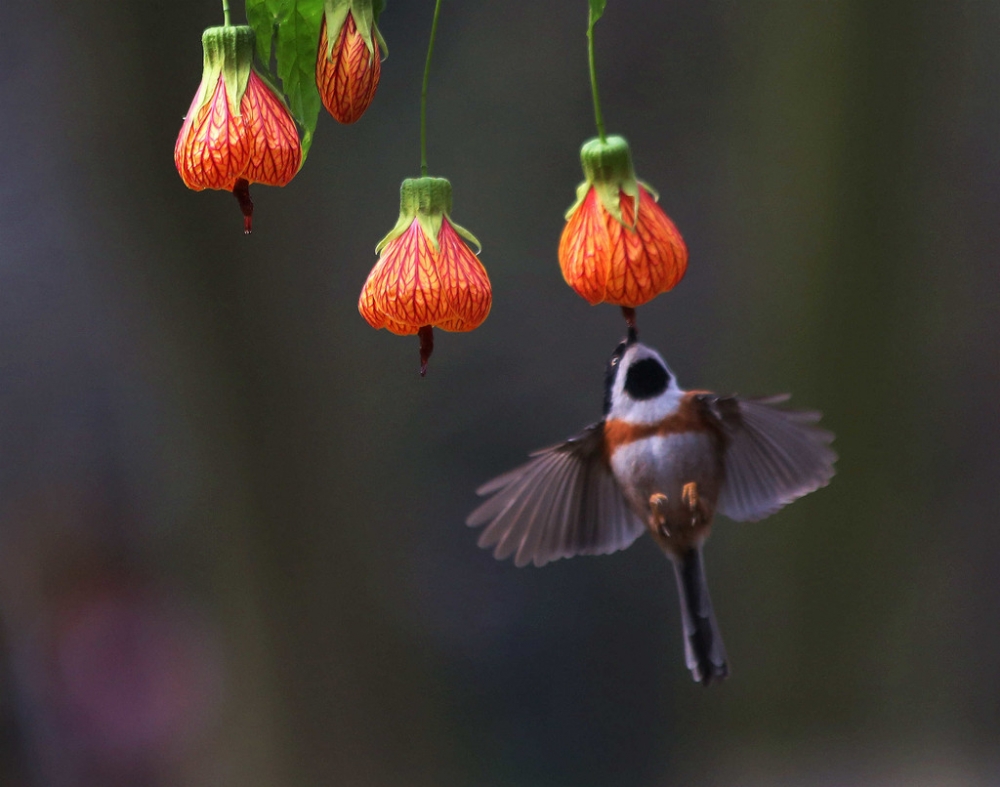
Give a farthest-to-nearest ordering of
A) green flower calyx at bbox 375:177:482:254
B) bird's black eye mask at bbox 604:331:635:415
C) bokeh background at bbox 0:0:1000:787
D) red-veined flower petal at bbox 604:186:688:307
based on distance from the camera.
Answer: bokeh background at bbox 0:0:1000:787 < bird's black eye mask at bbox 604:331:635:415 < green flower calyx at bbox 375:177:482:254 < red-veined flower petal at bbox 604:186:688:307

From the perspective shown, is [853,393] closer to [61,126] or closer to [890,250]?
[890,250]

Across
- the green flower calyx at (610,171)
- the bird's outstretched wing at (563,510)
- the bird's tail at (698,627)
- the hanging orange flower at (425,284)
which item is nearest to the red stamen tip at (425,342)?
the hanging orange flower at (425,284)

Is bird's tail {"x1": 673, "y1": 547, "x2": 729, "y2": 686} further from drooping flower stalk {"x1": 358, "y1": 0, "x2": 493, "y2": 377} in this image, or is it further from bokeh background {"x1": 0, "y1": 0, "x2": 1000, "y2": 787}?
bokeh background {"x1": 0, "y1": 0, "x2": 1000, "y2": 787}

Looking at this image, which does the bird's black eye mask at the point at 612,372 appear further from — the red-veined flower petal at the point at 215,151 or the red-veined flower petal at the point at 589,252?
the red-veined flower petal at the point at 215,151

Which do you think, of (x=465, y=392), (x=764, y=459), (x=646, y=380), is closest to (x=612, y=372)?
(x=646, y=380)

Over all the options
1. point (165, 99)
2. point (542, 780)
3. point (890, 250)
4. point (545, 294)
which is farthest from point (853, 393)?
point (165, 99)

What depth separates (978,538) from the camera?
2.30 metres

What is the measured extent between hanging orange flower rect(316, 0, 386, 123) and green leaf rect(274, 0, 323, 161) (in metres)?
0.01

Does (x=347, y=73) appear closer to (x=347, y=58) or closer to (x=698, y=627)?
(x=347, y=58)

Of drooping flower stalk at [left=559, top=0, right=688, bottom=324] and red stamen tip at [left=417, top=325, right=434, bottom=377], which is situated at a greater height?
drooping flower stalk at [left=559, top=0, right=688, bottom=324]

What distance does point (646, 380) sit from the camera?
2.94ft

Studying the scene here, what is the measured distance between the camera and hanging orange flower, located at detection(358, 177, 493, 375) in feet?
2.21

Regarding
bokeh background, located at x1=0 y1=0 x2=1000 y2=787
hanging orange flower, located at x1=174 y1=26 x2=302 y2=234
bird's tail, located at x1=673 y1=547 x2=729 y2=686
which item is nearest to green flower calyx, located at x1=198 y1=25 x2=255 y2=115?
hanging orange flower, located at x1=174 y1=26 x2=302 y2=234

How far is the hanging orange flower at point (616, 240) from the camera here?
2.06ft
